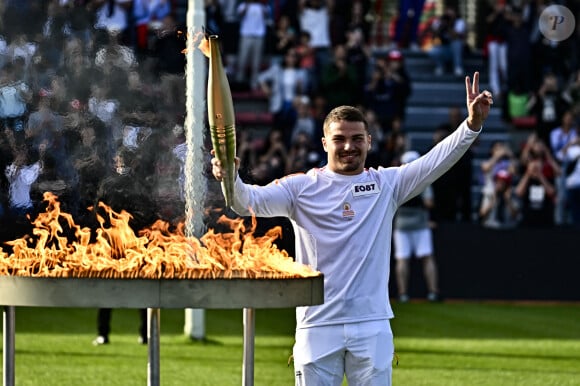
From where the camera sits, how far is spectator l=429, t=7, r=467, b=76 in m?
29.4

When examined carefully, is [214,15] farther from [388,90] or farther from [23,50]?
[23,50]

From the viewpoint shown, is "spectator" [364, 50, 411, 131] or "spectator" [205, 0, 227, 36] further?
"spectator" [364, 50, 411, 131]

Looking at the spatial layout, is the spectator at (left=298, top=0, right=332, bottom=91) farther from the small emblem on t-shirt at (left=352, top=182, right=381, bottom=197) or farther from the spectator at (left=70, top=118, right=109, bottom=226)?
the small emblem on t-shirt at (left=352, top=182, right=381, bottom=197)

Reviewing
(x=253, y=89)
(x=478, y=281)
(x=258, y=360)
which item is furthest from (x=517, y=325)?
(x=253, y=89)

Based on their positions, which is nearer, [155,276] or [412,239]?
[155,276]

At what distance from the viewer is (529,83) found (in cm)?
2870

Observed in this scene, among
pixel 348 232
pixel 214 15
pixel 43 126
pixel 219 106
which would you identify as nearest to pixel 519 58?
pixel 214 15

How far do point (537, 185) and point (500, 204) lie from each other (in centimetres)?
68

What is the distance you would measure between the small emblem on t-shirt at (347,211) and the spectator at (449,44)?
2186 cm

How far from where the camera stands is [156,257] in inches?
299

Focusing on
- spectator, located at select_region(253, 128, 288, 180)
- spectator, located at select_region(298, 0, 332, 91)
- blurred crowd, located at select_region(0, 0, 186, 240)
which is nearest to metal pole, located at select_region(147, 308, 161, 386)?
blurred crowd, located at select_region(0, 0, 186, 240)

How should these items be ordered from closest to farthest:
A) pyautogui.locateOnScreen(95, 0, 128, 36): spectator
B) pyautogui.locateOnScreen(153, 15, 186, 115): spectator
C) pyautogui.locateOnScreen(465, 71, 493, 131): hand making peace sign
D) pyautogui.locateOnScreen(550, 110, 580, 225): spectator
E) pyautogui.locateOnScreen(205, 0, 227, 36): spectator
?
1. pyautogui.locateOnScreen(465, 71, 493, 131): hand making peace sign
2. pyautogui.locateOnScreen(153, 15, 186, 115): spectator
3. pyautogui.locateOnScreen(95, 0, 128, 36): spectator
4. pyautogui.locateOnScreen(550, 110, 580, 225): spectator
5. pyautogui.locateOnScreen(205, 0, 227, 36): spectator

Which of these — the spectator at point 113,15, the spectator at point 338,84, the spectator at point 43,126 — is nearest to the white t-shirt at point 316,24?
the spectator at point 338,84

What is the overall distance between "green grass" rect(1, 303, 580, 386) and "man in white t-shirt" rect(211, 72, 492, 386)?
231 inches
